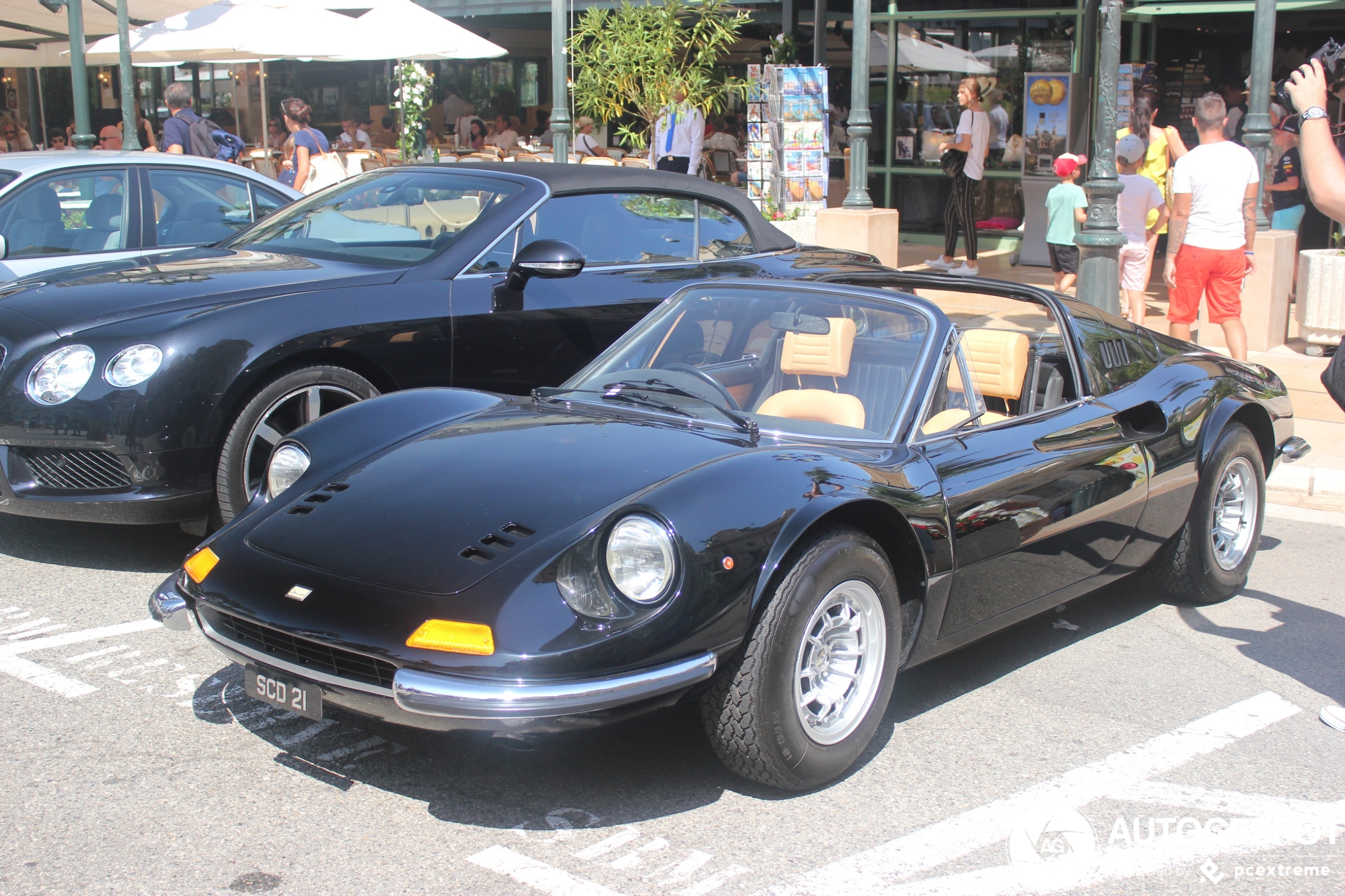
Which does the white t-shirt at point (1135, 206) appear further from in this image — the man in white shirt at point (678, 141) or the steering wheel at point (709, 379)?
the steering wheel at point (709, 379)

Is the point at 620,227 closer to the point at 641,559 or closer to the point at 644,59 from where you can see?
the point at 641,559

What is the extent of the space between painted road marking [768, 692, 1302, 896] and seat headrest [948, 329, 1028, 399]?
1.34m

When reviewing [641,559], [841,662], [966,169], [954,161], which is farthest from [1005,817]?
[966,169]

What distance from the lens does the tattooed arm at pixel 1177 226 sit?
8.88m

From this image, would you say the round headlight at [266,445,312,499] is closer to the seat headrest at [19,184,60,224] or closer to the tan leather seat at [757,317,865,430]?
the tan leather seat at [757,317,865,430]

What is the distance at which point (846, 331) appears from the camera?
4289 mm

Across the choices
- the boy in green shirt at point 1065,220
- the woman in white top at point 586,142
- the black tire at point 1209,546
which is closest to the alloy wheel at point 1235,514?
the black tire at point 1209,546

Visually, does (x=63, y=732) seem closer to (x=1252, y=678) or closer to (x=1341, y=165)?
(x=1252, y=678)

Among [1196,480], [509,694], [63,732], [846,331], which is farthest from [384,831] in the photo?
[1196,480]

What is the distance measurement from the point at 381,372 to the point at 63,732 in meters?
2.16

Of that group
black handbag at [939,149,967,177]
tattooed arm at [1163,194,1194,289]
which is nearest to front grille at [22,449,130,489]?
tattooed arm at [1163,194,1194,289]

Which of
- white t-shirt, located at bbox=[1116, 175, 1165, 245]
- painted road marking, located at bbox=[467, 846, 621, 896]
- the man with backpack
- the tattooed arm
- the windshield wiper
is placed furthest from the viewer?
the man with backpack

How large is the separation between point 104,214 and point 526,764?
193 inches

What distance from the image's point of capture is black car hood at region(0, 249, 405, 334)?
5051 mm
